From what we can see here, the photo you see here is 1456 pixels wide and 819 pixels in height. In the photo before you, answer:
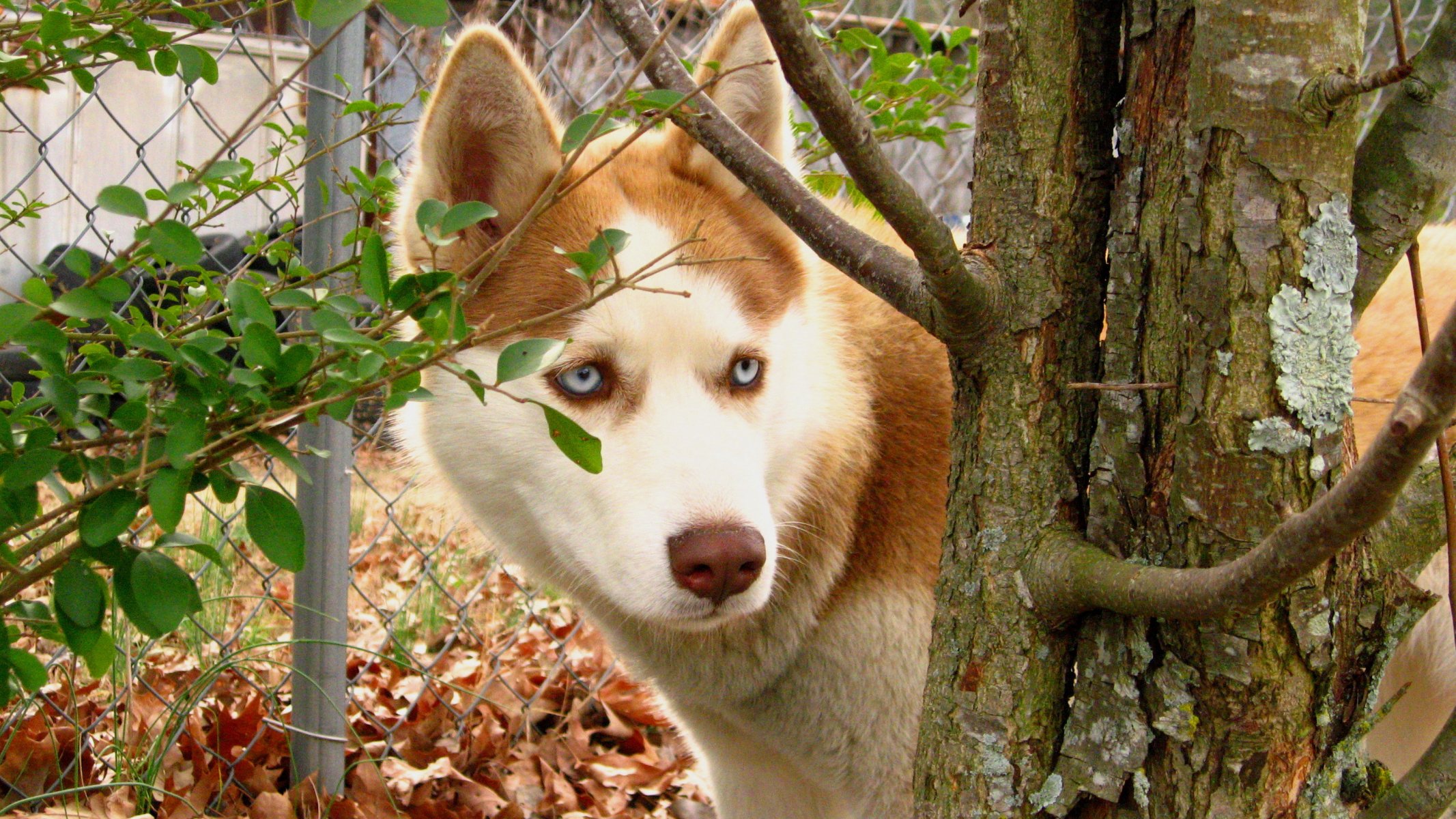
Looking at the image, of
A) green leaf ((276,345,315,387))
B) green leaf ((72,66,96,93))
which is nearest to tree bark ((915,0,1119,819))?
Result: green leaf ((276,345,315,387))

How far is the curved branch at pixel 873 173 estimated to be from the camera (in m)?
0.87

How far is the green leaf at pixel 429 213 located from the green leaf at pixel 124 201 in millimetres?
301

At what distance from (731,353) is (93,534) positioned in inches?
41.1

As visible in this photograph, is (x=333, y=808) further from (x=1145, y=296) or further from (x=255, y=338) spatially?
(x=1145, y=296)

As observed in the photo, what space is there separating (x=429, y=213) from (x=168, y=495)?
16.0 inches

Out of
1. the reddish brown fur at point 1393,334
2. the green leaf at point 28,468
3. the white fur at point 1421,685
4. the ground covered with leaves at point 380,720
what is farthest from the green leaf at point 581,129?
the white fur at point 1421,685

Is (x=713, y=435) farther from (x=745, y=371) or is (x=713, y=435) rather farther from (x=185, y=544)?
(x=185, y=544)

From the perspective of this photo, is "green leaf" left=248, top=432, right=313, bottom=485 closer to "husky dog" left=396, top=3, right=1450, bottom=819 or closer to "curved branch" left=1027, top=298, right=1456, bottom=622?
"husky dog" left=396, top=3, right=1450, bottom=819

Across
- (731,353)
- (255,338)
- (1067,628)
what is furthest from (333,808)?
(1067,628)

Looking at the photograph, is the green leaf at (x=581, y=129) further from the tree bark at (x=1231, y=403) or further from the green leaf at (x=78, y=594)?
the green leaf at (x=78, y=594)

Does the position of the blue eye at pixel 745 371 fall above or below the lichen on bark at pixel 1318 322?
above

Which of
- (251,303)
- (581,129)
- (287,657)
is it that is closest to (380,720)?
(287,657)

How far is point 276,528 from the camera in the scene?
49.5 inches

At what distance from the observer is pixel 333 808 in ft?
8.54
